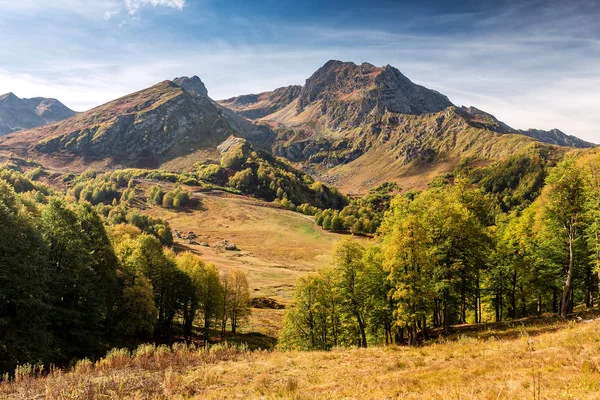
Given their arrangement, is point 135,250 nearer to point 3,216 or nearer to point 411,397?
point 3,216

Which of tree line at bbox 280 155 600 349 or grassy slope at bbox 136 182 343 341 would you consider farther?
grassy slope at bbox 136 182 343 341

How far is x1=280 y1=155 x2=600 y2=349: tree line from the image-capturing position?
31.9 m

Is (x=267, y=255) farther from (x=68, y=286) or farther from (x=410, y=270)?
(x=410, y=270)

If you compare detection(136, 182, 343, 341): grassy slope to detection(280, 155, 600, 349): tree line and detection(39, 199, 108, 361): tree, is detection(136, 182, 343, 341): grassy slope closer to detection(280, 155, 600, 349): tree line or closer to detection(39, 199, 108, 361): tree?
detection(280, 155, 600, 349): tree line

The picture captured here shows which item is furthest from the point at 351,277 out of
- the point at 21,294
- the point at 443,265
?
the point at 21,294

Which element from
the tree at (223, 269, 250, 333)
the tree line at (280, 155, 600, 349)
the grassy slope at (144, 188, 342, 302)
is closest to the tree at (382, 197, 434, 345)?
the tree line at (280, 155, 600, 349)

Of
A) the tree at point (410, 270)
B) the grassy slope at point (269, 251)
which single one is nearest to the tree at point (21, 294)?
the tree at point (410, 270)

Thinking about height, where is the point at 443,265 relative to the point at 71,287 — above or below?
above

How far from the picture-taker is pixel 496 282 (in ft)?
147

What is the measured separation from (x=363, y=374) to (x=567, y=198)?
28.0 meters

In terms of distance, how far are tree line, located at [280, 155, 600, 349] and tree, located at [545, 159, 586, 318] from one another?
96 mm

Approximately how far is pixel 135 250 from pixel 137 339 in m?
12.6

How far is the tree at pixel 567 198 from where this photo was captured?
31.7 metres

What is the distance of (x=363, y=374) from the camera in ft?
65.6
